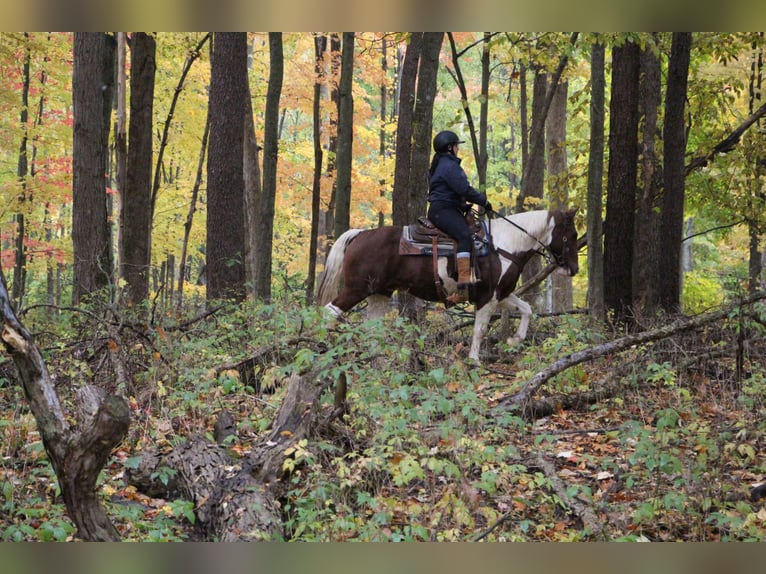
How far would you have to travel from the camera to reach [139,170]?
43.7ft

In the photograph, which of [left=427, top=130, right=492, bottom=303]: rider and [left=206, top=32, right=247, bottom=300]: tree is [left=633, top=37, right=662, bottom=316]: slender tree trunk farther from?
[left=206, top=32, right=247, bottom=300]: tree

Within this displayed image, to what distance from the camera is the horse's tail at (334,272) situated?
35.3 ft

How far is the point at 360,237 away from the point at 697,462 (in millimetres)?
6323

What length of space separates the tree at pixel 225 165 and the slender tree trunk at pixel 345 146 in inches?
94.7

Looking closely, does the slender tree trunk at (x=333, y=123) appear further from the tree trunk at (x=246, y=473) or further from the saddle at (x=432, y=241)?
the tree trunk at (x=246, y=473)

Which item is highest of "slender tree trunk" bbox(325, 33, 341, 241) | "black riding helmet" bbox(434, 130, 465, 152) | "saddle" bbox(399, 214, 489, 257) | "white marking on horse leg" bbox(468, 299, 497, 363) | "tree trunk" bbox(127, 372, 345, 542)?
"slender tree trunk" bbox(325, 33, 341, 241)

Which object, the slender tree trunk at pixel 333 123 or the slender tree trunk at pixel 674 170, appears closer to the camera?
the slender tree trunk at pixel 674 170

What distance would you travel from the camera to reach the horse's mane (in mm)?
10844

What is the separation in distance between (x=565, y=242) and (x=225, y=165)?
19.4ft

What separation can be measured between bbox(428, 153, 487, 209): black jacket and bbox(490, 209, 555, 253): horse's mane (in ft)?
2.73

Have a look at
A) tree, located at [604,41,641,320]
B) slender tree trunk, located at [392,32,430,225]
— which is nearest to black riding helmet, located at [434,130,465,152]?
slender tree trunk, located at [392,32,430,225]

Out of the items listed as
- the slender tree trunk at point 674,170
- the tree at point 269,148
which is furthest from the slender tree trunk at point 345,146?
the slender tree trunk at point 674,170
